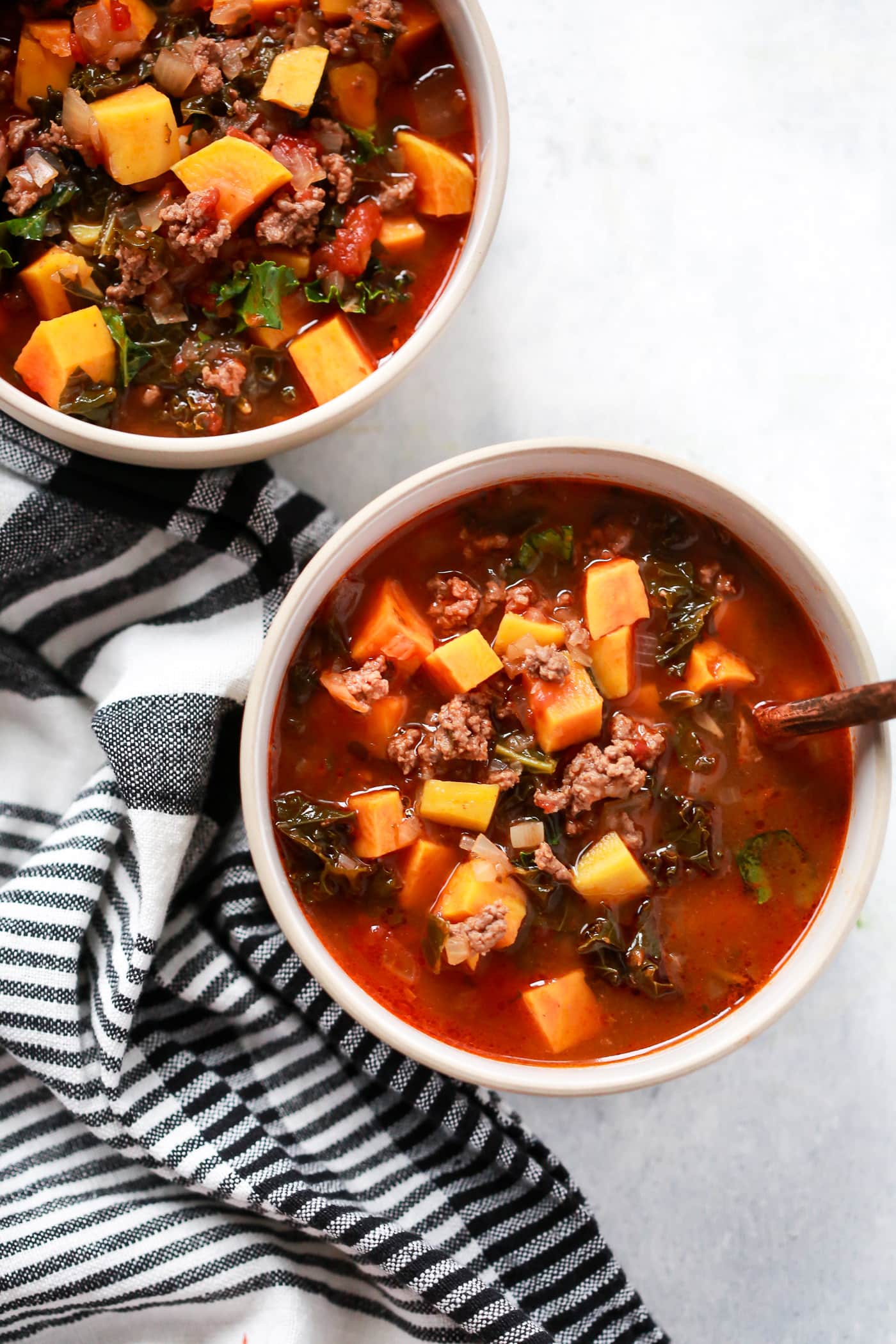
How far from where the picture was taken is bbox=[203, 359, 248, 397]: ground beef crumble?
236 cm

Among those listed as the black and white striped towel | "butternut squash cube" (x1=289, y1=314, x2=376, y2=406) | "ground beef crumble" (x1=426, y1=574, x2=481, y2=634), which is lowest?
the black and white striped towel

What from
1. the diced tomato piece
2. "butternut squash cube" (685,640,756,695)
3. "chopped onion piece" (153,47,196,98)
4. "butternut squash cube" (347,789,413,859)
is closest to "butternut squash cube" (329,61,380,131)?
the diced tomato piece

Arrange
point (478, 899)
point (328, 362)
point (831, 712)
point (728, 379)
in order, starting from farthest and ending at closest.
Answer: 1. point (728, 379)
2. point (328, 362)
3. point (478, 899)
4. point (831, 712)

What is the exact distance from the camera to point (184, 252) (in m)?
2.35

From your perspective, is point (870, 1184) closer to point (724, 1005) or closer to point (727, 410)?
point (724, 1005)

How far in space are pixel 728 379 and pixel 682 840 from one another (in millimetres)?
1190

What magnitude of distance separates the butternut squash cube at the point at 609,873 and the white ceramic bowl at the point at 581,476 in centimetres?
33

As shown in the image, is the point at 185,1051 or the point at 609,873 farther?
the point at 185,1051

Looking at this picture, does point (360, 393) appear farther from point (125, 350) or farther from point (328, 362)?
point (125, 350)

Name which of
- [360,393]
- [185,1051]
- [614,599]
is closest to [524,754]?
[614,599]

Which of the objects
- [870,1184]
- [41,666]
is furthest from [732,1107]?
[41,666]

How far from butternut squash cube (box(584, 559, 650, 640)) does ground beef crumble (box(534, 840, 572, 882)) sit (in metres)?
0.44

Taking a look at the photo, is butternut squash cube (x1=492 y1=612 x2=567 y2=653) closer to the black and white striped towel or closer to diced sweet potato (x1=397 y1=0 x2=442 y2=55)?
the black and white striped towel

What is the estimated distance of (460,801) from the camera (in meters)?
2.30
